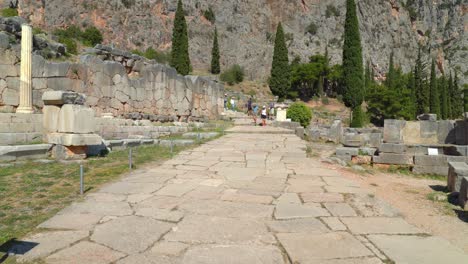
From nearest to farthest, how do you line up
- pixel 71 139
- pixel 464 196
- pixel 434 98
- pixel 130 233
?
pixel 130 233
pixel 464 196
pixel 71 139
pixel 434 98

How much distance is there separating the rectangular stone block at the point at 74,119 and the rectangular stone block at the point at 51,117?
0.13m

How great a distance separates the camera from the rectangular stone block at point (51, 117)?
22.9 ft

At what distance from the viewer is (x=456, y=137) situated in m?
13.3

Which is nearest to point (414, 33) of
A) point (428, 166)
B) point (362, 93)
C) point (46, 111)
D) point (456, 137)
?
point (362, 93)

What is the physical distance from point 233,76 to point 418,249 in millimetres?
45408

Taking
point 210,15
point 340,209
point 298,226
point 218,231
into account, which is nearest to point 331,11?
point 210,15

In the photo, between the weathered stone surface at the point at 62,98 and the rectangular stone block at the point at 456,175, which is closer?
the rectangular stone block at the point at 456,175

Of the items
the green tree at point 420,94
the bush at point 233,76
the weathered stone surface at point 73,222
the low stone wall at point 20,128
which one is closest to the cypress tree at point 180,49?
the bush at point 233,76

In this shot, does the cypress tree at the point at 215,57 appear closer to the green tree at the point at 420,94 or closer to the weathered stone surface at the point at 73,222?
the green tree at the point at 420,94

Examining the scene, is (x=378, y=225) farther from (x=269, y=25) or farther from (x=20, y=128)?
(x=269, y=25)

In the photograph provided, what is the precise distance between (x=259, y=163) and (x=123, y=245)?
4.55 m

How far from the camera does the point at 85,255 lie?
Result: 256cm

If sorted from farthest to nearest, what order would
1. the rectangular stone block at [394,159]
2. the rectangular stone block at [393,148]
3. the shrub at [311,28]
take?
1. the shrub at [311,28]
2. the rectangular stone block at [393,148]
3. the rectangular stone block at [394,159]

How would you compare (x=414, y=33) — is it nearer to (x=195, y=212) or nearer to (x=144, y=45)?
(x=144, y=45)
